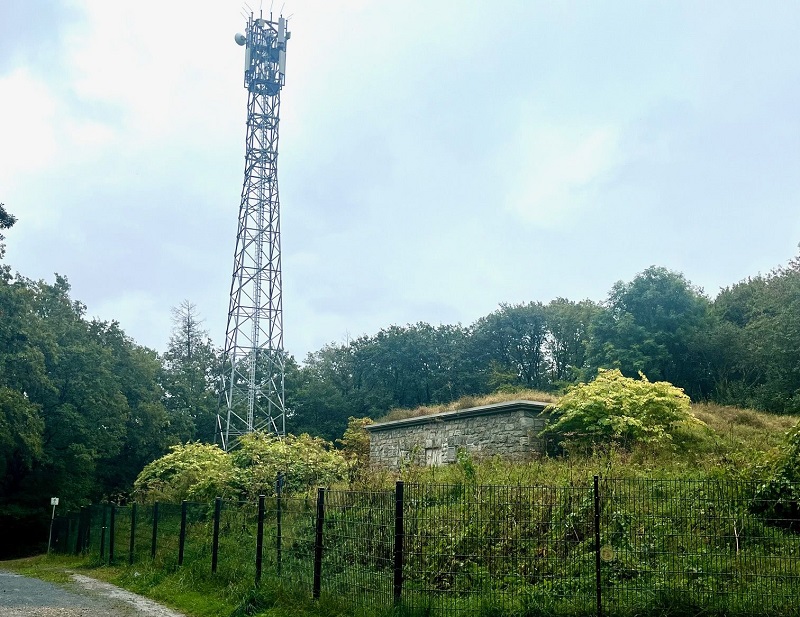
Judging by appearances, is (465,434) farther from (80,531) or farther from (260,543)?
(260,543)

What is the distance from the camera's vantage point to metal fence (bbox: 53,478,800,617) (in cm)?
823

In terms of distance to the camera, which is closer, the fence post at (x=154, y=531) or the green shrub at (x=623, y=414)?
the fence post at (x=154, y=531)

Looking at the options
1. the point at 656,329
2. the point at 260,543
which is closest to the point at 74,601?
the point at 260,543

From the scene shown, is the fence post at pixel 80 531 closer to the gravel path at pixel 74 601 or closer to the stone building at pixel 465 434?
the gravel path at pixel 74 601

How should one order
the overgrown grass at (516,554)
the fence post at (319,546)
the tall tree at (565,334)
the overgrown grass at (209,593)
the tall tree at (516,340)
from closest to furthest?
the overgrown grass at (516,554) → the overgrown grass at (209,593) → the fence post at (319,546) → the tall tree at (565,334) → the tall tree at (516,340)

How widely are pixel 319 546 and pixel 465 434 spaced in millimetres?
13145

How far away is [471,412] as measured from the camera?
890 inches

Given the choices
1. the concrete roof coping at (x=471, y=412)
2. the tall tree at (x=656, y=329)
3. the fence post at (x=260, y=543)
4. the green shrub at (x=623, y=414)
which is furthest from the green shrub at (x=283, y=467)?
the tall tree at (x=656, y=329)

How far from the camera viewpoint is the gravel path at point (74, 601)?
1140 cm

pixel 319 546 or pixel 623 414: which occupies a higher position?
pixel 623 414

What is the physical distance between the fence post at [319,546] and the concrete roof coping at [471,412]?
11.4m

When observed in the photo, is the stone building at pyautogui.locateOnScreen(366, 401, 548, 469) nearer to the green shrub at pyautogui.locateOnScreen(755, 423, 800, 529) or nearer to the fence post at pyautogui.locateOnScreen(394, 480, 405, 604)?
the green shrub at pyautogui.locateOnScreen(755, 423, 800, 529)

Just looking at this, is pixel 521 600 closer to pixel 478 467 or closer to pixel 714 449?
pixel 478 467

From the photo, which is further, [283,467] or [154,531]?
[283,467]
